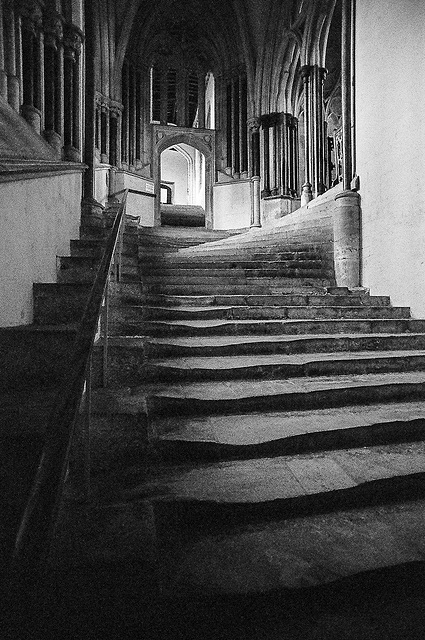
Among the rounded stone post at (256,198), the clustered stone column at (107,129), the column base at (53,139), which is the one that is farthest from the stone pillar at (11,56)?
the rounded stone post at (256,198)

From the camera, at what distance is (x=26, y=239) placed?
308cm

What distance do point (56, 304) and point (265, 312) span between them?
1.97 m

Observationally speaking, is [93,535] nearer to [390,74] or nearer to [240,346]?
[240,346]

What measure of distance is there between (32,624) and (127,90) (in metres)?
16.2

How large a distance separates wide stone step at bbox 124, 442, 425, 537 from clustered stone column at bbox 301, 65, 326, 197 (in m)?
10.9

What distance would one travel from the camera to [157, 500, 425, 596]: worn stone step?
136 cm

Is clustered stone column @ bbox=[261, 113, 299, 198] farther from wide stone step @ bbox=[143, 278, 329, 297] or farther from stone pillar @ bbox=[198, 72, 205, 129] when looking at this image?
wide stone step @ bbox=[143, 278, 329, 297]

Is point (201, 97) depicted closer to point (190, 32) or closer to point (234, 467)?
point (190, 32)

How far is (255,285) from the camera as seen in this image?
481 cm

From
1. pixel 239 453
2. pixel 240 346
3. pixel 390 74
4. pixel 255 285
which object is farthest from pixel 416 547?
pixel 390 74

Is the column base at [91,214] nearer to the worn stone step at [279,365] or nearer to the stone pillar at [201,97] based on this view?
the worn stone step at [279,365]

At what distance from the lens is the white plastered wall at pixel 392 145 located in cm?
→ 473

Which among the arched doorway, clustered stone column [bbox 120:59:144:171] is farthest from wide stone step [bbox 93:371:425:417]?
the arched doorway

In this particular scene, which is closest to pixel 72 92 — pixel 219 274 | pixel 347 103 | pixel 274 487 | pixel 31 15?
pixel 31 15
